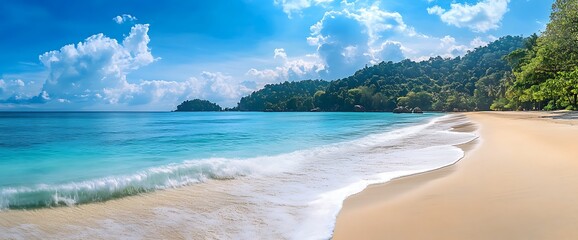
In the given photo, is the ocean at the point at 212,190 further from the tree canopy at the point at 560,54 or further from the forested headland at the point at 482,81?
the forested headland at the point at 482,81

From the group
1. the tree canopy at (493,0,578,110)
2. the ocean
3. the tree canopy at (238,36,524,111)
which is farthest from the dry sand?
the tree canopy at (238,36,524,111)

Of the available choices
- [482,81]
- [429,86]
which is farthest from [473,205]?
[429,86]

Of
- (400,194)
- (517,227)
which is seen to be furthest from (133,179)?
(517,227)

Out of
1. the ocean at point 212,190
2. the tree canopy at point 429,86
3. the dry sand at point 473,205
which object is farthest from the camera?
the tree canopy at point 429,86

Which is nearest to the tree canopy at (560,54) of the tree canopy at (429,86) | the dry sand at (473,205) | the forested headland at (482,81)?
the forested headland at (482,81)

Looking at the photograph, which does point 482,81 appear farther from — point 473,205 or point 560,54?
point 473,205

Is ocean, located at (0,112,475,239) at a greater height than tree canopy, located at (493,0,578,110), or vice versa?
tree canopy, located at (493,0,578,110)

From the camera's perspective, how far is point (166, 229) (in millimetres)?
4242

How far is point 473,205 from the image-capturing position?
467 cm

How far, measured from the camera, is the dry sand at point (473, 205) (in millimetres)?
3666

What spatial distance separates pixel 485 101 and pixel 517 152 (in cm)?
11456

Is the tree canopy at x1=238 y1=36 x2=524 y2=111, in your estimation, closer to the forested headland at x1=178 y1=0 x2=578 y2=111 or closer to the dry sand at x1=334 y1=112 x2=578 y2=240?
the forested headland at x1=178 y1=0 x2=578 y2=111

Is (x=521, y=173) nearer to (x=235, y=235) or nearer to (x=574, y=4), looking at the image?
(x=235, y=235)

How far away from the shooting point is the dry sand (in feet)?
12.0
